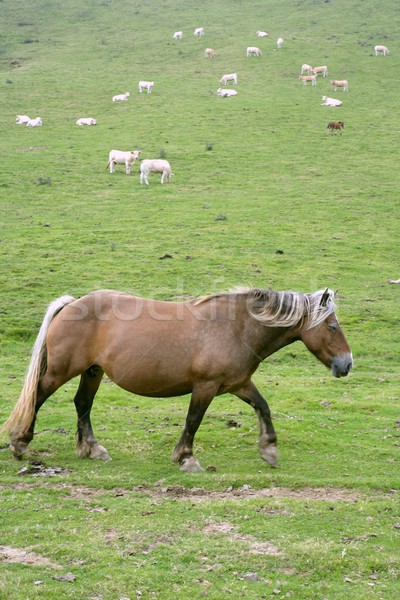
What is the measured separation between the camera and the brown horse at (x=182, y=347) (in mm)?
9367

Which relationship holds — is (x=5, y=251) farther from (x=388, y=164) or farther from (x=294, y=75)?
(x=294, y=75)

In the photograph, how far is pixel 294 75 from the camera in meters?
51.1

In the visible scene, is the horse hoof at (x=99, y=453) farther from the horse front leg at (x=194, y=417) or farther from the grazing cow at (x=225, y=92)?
the grazing cow at (x=225, y=92)

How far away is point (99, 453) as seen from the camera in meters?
9.66

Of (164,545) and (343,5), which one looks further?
(343,5)

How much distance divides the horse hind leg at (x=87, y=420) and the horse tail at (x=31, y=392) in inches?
24.2

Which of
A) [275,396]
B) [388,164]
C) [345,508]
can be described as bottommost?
[388,164]

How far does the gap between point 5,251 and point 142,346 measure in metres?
14.8

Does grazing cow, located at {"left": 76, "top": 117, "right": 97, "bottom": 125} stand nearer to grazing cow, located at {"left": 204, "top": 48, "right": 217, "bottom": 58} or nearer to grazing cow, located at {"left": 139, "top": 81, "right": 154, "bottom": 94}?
grazing cow, located at {"left": 139, "top": 81, "right": 154, "bottom": 94}

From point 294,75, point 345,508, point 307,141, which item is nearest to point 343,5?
point 294,75

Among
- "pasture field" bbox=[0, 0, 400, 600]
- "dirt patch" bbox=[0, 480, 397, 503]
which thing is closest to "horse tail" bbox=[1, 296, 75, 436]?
"pasture field" bbox=[0, 0, 400, 600]

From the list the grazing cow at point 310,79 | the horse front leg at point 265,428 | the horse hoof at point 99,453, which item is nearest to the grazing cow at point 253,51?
the grazing cow at point 310,79

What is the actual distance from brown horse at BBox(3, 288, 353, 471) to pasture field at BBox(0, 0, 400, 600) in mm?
636

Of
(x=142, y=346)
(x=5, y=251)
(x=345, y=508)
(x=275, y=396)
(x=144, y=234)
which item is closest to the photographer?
(x=345, y=508)
